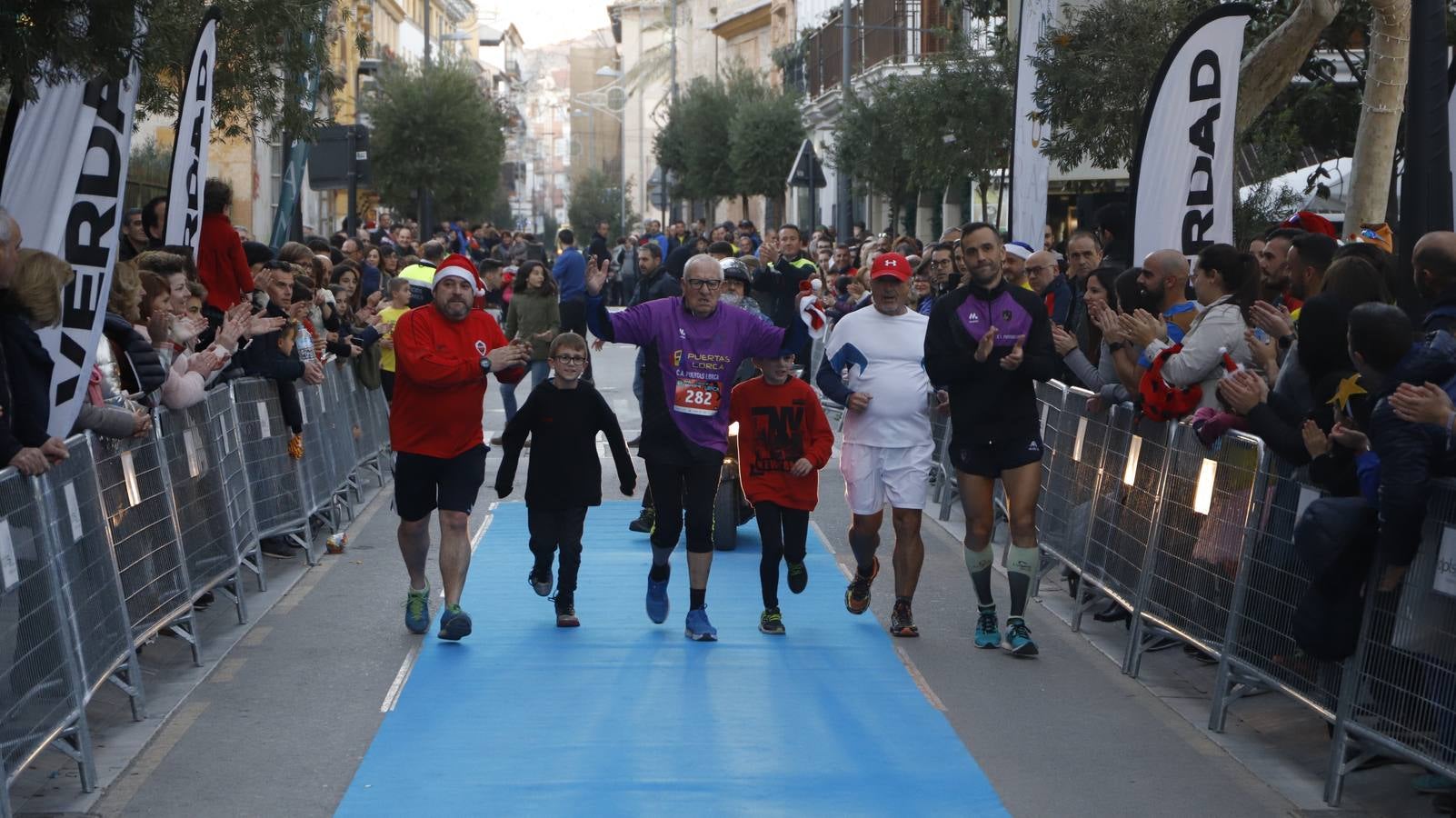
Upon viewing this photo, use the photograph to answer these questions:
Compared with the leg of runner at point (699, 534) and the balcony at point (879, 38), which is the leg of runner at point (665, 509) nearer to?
the leg of runner at point (699, 534)

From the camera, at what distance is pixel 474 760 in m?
7.45

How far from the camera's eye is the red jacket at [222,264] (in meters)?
13.2

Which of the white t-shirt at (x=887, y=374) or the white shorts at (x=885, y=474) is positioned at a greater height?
the white t-shirt at (x=887, y=374)

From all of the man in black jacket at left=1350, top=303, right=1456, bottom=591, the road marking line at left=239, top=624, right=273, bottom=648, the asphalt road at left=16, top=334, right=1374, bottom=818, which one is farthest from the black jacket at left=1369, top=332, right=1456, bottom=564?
the road marking line at left=239, top=624, right=273, bottom=648

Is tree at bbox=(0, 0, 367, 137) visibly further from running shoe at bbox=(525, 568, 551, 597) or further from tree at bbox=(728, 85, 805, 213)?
tree at bbox=(728, 85, 805, 213)

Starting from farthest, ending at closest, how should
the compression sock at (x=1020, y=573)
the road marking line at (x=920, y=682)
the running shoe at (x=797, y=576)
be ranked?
the running shoe at (x=797, y=576), the compression sock at (x=1020, y=573), the road marking line at (x=920, y=682)

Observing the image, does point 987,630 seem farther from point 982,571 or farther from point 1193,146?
point 1193,146

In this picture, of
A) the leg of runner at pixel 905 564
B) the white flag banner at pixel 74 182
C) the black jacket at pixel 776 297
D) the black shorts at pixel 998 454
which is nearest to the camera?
the white flag banner at pixel 74 182

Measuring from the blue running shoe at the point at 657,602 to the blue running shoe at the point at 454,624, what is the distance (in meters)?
0.96

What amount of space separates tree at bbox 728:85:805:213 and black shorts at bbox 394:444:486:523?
4616 centimetres

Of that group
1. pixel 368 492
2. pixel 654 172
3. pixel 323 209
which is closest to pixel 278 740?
pixel 368 492

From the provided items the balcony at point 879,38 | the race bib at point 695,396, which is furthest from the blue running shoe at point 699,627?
the balcony at point 879,38

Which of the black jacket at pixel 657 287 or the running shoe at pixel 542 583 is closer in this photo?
the running shoe at pixel 542 583

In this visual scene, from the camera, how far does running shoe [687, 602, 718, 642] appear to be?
32.4 ft
